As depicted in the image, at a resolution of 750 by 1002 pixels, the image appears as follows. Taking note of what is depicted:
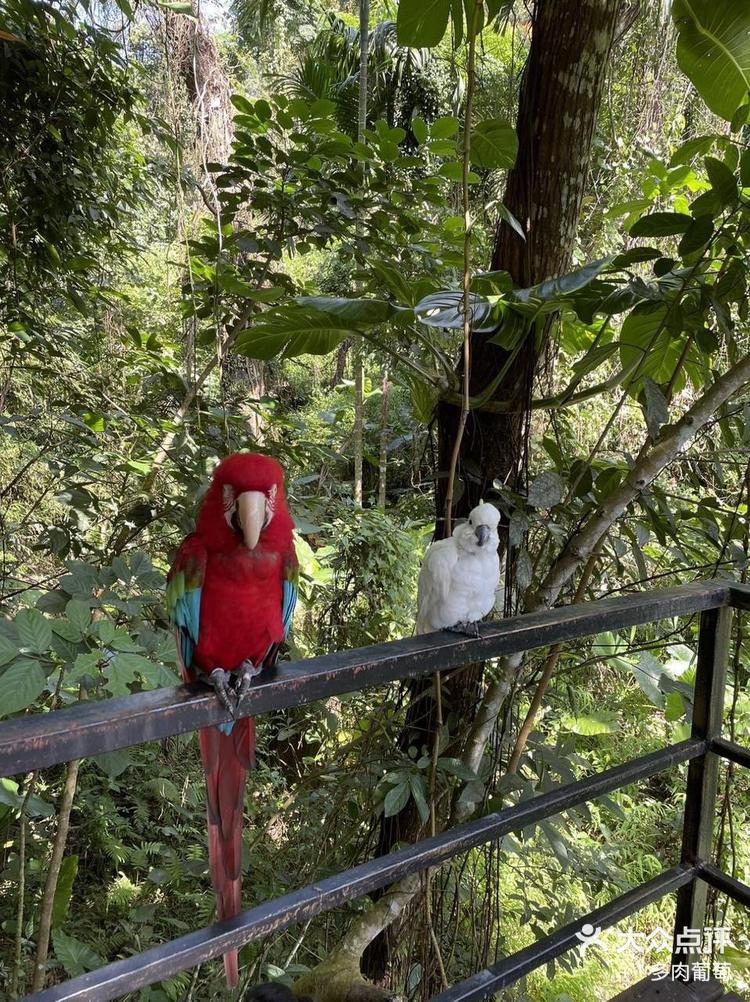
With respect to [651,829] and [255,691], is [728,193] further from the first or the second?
[651,829]

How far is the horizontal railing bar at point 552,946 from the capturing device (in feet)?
3.17

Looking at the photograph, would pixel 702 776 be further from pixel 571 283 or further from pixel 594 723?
pixel 594 723

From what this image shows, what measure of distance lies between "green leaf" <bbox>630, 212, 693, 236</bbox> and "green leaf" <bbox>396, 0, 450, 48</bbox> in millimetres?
572

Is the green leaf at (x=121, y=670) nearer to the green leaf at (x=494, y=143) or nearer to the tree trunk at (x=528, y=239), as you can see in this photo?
the tree trunk at (x=528, y=239)

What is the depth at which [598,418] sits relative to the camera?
15.0 ft

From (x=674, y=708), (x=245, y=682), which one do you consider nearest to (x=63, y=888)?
(x=245, y=682)

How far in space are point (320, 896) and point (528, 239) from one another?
5.52 feet

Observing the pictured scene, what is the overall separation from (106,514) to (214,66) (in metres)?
3.48

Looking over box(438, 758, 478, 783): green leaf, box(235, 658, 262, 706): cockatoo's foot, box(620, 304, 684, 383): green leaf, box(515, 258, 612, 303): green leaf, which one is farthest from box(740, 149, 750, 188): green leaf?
box(438, 758, 478, 783): green leaf

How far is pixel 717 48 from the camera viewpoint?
5.03ft

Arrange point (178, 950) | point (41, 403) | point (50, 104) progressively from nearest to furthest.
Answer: point (178, 950), point (50, 104), point (41, 403)

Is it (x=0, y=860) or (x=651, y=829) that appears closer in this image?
(x=0, y=860)

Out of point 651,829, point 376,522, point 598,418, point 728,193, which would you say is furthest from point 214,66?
point 651,829

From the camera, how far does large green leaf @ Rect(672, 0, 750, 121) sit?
1461mm
